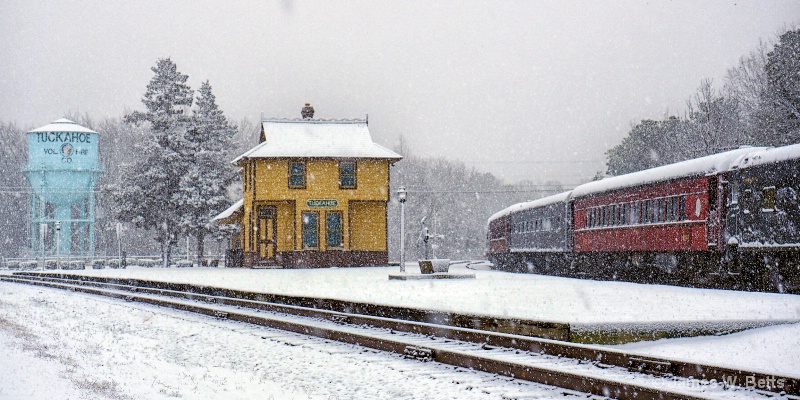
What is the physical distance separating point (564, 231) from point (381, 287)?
10034 millimetres

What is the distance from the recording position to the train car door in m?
43.6

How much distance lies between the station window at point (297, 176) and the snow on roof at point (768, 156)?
89.0 feet

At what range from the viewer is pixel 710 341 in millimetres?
11391

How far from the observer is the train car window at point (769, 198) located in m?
18.1

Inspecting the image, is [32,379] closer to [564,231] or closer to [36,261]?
[564,231]

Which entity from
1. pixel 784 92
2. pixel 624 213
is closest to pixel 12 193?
pixel 784 92

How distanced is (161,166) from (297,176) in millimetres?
11793

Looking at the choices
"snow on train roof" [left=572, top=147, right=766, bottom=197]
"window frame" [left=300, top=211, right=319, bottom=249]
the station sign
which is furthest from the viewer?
the station sign

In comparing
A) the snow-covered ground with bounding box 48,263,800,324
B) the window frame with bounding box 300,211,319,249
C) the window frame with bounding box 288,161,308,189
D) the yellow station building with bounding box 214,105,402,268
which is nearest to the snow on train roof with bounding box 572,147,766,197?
the snow-covered ground with bounding box 48,263,800,324

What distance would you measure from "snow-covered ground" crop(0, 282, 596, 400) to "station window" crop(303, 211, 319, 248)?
27.1 metres

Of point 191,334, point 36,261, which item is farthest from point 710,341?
point 36,261

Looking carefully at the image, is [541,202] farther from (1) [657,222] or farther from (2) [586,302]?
(2) [586,302]

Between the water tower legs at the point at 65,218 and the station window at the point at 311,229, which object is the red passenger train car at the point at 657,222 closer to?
the station window at the point at 311,229

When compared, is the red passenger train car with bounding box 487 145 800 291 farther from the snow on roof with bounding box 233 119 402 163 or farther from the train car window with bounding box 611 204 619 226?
the snow on roof with bounding box 233 119 402 163
